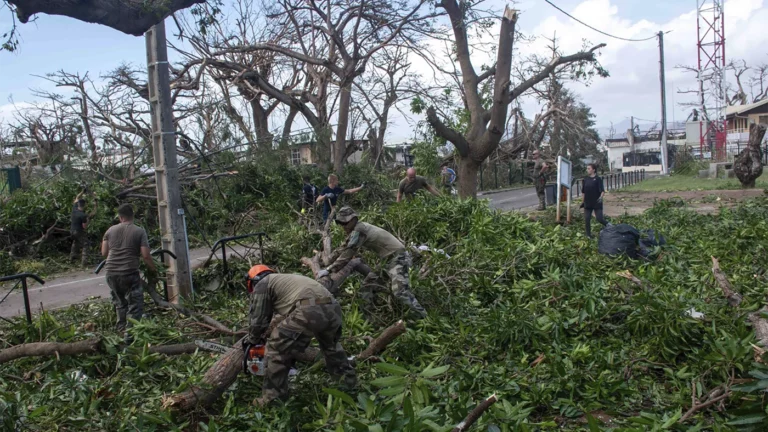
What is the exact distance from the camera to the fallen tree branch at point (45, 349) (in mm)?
5293

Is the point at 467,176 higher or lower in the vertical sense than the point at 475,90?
lower

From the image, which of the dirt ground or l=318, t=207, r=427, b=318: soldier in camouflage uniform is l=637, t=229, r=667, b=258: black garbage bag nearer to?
l=318, t=207, r=427, b=318: soldier in camouflage uniform

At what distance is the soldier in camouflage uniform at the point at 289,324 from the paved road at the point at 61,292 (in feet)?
12.6

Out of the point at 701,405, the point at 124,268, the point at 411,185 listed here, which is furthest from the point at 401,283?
Result: the point at 411,185

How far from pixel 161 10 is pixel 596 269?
6472 mm

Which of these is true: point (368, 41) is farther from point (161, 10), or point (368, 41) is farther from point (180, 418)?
point (180, 418)

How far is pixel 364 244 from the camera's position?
22.9 feet

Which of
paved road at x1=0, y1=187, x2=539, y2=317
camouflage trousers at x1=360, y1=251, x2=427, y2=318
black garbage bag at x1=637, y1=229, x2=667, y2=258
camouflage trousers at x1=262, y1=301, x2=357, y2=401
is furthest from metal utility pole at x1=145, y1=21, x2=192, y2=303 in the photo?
black garbage bag at x1=637, y1=229, x2=667, y2=258

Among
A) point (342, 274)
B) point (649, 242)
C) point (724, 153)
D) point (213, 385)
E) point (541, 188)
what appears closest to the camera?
point (213, 385)

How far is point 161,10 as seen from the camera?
4844mm

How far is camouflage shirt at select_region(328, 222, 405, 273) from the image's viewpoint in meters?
6.73

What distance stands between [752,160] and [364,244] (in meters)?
18.8

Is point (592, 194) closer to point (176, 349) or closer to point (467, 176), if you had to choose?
point (467, 176)

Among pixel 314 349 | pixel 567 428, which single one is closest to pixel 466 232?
pixel 314 349
